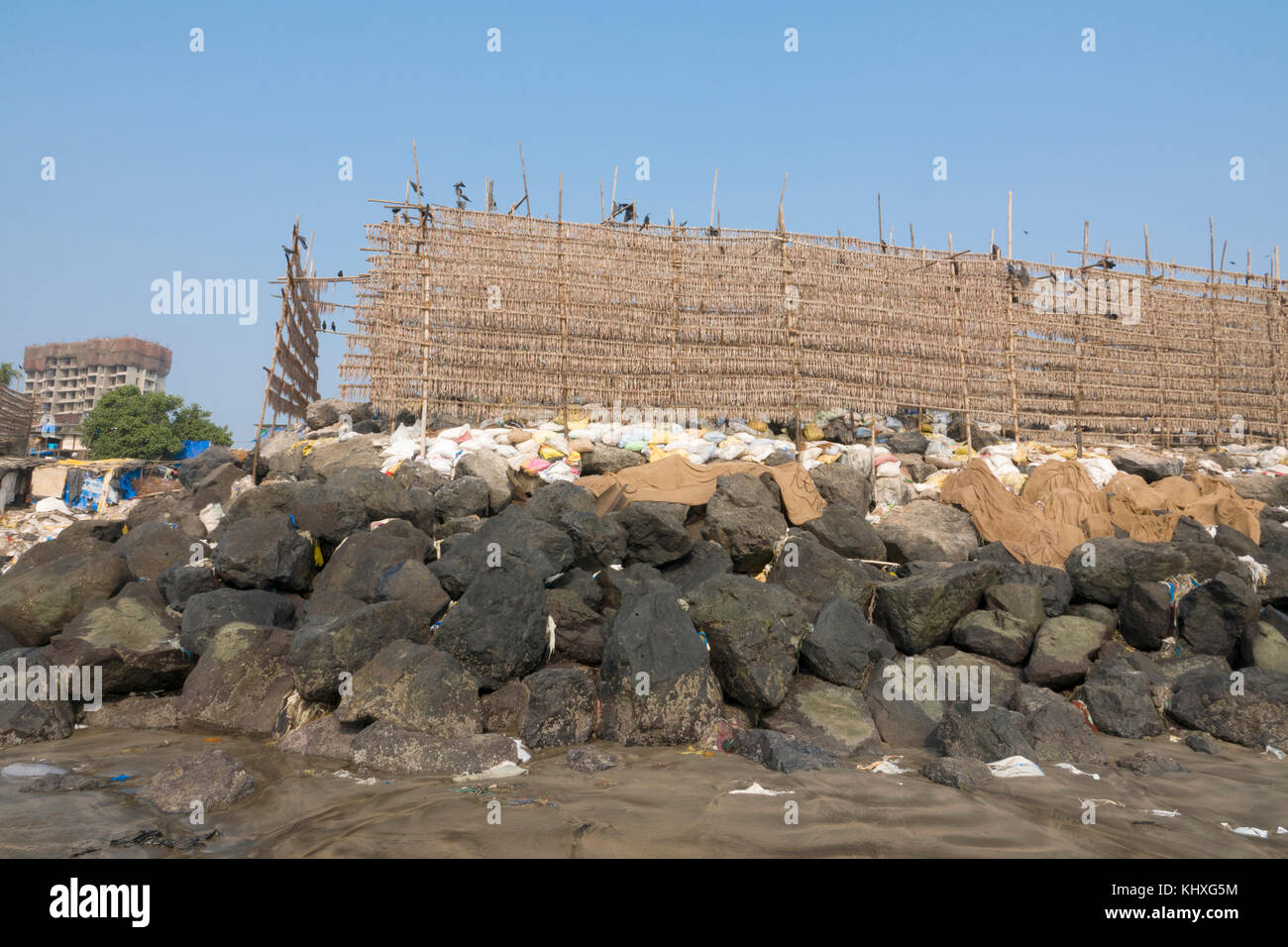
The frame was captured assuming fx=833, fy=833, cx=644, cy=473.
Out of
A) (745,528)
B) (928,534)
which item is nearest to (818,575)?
(745,528)

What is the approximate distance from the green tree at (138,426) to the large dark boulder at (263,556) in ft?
80.4

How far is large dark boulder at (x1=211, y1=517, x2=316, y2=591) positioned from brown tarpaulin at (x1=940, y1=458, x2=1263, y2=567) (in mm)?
7360

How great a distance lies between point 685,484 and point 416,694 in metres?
4.92

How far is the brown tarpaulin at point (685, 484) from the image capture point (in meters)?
9.60

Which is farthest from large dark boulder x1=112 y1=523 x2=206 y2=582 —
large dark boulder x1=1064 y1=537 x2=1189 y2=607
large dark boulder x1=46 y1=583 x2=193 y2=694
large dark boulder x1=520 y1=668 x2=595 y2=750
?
large dark boulder x1=1064 y1=537 x2=1189 y2=607

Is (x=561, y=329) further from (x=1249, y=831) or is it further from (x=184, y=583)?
(x=1249, y=831)

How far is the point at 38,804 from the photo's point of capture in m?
4.61

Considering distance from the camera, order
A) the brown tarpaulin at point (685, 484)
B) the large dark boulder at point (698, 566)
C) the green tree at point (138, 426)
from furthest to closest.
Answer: the green tree at point (138, 426)
the brown tarpaulin at point (685, 484)
the large dark boulder at point (698, 566)

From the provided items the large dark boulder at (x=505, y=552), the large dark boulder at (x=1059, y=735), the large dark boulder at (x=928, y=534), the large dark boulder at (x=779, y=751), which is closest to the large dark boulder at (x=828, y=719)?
the large dark boulder at (x=779, y=751)

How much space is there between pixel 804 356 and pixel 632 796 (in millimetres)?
8918

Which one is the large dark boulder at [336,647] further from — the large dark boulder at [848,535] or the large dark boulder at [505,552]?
the large dark boulder at [848,535]

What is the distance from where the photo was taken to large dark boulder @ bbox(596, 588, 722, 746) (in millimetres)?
5836

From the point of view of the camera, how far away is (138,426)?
1199 inches
